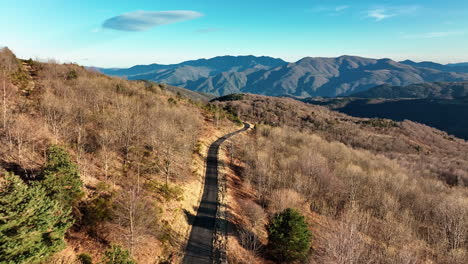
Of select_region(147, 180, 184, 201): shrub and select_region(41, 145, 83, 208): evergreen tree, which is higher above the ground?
select_region(41, 145, 83, 208): evergreen tree

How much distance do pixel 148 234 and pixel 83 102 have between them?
39631 millimetres

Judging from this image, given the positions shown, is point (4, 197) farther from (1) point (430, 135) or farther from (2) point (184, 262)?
(1) point (430, 135)

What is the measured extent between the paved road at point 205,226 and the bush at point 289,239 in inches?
382

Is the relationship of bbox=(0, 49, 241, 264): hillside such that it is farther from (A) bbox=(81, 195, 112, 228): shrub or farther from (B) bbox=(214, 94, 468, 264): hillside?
(B) bbox=(214, 94, 468, 264): hillside

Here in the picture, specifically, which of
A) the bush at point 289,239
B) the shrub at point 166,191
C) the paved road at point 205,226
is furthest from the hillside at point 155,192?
the bush at point 289,239

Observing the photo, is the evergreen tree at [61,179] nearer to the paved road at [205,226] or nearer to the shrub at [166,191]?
the shrub at [166,191]

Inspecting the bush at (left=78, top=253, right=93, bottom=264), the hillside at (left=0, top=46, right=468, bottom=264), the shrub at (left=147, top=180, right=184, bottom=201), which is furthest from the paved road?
the bush at (left=78, top=253, right=93, bottom=264)

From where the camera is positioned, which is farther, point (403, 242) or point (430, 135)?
point (430, 135)

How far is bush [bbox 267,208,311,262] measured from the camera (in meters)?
33.2

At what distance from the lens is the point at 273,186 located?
57.6 metres

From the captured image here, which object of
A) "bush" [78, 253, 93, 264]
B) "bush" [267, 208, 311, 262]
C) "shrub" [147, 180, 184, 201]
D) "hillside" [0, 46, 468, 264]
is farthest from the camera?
"shrub" [147, 180, 184, 201]

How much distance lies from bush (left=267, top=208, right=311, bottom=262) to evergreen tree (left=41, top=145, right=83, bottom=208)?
2699cm

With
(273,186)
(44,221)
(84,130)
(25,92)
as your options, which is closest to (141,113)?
(84,130)

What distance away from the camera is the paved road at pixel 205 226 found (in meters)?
32.4
